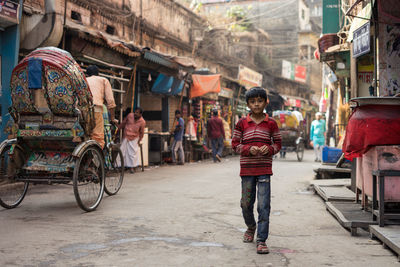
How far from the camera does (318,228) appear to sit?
5.34 meters

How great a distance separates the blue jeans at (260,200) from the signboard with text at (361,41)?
13.1 feet

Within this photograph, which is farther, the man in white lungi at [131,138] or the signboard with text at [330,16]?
the signboard with text at [330,16]

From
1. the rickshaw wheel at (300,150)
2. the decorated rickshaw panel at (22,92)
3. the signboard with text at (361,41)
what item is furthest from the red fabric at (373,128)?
the rickshaw wheel at (300,150)

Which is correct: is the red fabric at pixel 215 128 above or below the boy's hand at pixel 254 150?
above

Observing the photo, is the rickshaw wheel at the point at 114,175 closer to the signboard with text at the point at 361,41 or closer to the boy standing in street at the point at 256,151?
the boy standing in street at the point at 256,151

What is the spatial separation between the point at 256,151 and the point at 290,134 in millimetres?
15902

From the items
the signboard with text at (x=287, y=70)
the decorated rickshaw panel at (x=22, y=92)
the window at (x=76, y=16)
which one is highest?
the signboard with text at (x=287, y=70)

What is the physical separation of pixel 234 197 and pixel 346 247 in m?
3.60

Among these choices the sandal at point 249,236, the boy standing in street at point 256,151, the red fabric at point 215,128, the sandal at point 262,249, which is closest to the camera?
the sandal at point 262,249

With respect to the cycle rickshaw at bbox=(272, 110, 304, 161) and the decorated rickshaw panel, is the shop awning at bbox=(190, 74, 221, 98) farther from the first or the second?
the decorated rickshaw panel

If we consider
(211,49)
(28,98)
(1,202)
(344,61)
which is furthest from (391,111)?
(211,49)

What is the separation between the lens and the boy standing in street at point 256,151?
4.37 meters

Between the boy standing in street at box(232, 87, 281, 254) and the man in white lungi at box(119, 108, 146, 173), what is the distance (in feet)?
26.8

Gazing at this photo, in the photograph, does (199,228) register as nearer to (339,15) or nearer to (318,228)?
(318,228)
